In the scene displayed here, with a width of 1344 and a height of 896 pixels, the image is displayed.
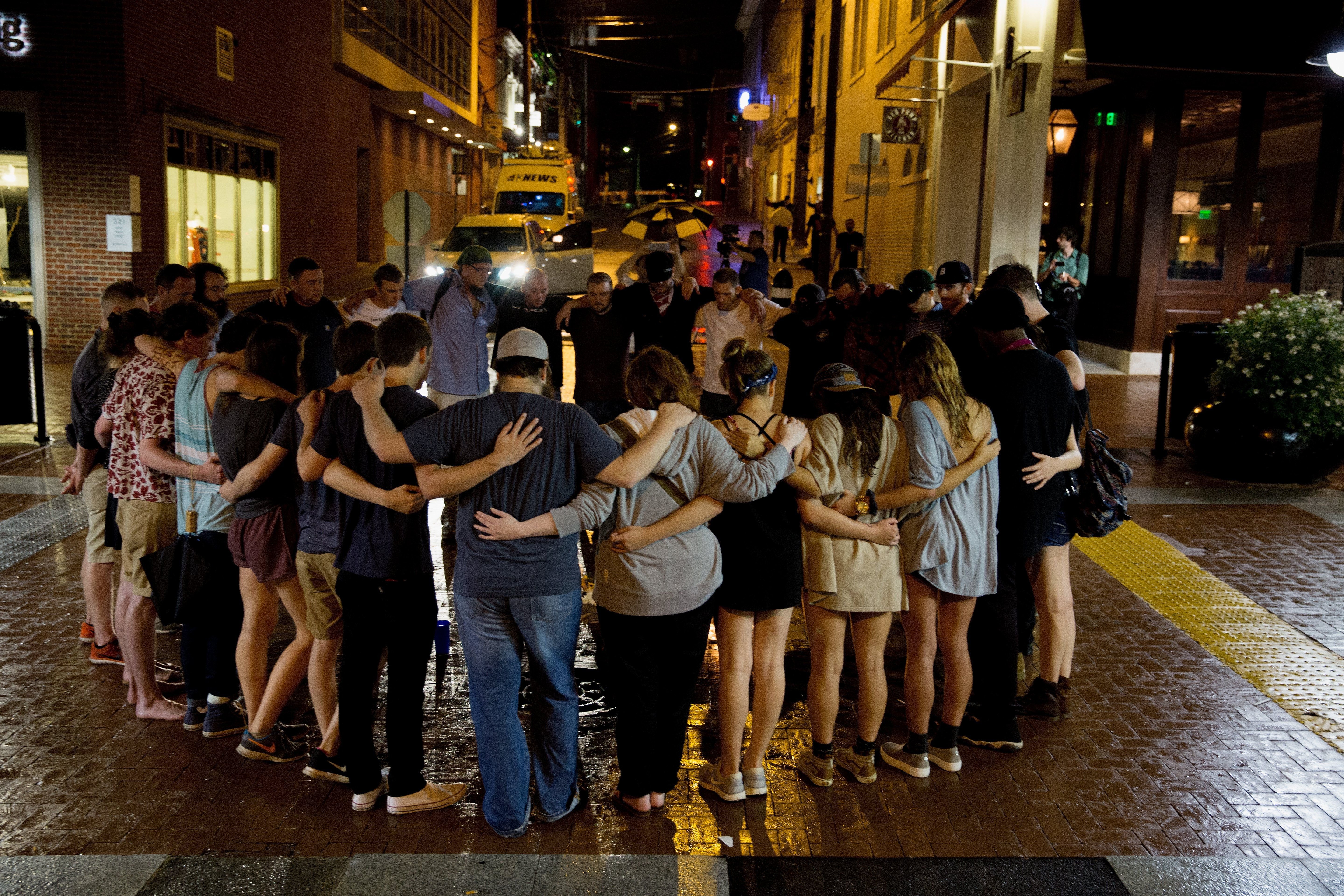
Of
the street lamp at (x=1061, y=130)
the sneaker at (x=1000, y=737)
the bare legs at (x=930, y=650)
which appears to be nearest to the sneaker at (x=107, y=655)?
the bare legs at (x=930, y=650)

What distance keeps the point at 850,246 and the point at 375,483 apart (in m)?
22.7

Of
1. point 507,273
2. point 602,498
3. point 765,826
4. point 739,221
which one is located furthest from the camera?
point 739,221

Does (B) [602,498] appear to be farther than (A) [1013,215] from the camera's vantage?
No

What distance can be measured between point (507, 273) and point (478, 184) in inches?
1413

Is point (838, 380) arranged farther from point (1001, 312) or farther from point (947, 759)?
point (947, 759)

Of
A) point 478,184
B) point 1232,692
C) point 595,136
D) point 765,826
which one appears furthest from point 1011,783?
point 595,136

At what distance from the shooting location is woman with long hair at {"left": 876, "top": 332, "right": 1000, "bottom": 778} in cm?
450

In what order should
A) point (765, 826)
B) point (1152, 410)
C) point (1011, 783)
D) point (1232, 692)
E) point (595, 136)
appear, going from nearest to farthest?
point (765, 826)
point (1011, 783)
point (1232, 692)
point (1152, 410)
point (595, 136)

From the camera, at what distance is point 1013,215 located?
17.5m

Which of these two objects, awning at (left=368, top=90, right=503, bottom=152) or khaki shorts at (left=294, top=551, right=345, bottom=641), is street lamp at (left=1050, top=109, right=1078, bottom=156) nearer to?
khaki shorts at (left=294, top=551, right=345, bottom=641)

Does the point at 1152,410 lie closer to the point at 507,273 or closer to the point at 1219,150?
the point at 1219,150

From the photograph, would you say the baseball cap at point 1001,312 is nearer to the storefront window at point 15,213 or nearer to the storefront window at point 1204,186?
the storefront window at point 1204,186

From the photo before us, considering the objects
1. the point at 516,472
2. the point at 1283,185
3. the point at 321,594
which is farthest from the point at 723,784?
the point at 1283,185

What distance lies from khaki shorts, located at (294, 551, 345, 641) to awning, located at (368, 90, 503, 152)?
30.1 m
